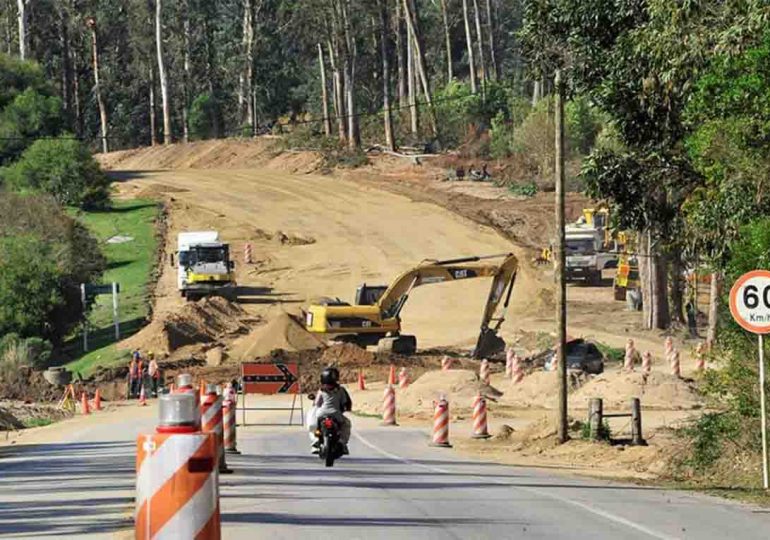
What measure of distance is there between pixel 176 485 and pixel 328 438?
45.3ft

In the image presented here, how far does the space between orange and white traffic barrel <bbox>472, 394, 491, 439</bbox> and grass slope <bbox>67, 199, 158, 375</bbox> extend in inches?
871

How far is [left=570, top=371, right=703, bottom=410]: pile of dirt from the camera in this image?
1467 inches

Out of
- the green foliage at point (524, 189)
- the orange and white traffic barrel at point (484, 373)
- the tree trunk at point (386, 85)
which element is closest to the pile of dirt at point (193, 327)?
the orange and white traffic barrel at point (484, 373)

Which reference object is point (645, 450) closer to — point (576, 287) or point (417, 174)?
point (576, 287)

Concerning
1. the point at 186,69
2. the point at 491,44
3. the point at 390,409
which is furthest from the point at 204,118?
the point at 390,409

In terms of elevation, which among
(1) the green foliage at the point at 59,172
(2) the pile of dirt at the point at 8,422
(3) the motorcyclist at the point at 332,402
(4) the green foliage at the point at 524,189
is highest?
(1) the green foliage at the point at 59,172

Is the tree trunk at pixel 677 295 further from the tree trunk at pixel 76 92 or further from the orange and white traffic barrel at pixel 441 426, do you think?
the tree trunk at pixel 76 92

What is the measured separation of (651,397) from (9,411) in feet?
59.6

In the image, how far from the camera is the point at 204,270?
59.8 m

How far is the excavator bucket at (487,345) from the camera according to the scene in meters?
49.4

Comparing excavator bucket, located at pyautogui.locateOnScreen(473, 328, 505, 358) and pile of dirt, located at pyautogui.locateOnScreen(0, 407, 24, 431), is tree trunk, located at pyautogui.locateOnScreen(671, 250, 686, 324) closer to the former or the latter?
excavator bucket, located at pyautogui.locateOnScreen(473, 328, 505, 358)

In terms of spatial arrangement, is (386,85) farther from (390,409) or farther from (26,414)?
(390,409)

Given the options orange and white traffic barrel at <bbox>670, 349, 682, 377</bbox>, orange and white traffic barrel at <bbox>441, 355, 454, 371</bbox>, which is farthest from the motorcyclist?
orange and white traffic barrel at <bbox>670, 349, 682, 377</bbox>

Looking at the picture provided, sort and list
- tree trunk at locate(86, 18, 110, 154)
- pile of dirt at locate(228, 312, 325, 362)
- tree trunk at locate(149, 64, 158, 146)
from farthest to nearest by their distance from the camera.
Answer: tree trunk at locate(149, 64, 158, 146), tree trunk at locate(86, 18, 110, 154), pile of dirt at locate(228, 312, 325, 362)
